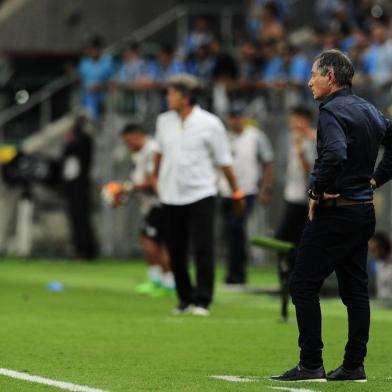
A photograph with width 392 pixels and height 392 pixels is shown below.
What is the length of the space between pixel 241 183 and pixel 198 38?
8218 millimetres

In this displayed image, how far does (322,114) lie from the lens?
372 inches

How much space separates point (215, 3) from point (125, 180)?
696 centimetres

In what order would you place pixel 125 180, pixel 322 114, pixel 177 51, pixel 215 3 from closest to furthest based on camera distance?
pixel 322 114
pixel 125 180
pixel 177 51
pixel 215 3

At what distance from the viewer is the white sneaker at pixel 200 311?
49.0 feet

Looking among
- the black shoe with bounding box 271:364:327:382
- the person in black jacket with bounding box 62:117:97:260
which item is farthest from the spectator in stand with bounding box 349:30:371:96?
the black shoe with bounding box 271:364:327:382

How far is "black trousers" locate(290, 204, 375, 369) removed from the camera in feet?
31.3

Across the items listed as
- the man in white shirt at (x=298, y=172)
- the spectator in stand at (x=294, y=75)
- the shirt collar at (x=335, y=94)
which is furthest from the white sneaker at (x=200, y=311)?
the spectator in stand at (x=294, y=75)

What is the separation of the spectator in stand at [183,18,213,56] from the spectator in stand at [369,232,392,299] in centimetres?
926

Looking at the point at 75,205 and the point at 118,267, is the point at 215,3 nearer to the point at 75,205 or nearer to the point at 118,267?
the point at 75,205

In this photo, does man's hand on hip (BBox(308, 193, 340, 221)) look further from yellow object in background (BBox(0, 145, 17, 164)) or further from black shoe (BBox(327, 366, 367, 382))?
yellow object in background (BBox(0, 145, 17, 164))

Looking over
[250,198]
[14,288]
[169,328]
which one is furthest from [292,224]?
[169,328]

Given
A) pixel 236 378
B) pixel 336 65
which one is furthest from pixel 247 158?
pixel 336 65

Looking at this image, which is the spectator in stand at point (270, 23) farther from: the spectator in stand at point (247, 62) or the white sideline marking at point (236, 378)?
the white sideline marking at point (236, 378)

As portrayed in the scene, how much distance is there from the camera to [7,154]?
2808 cm
